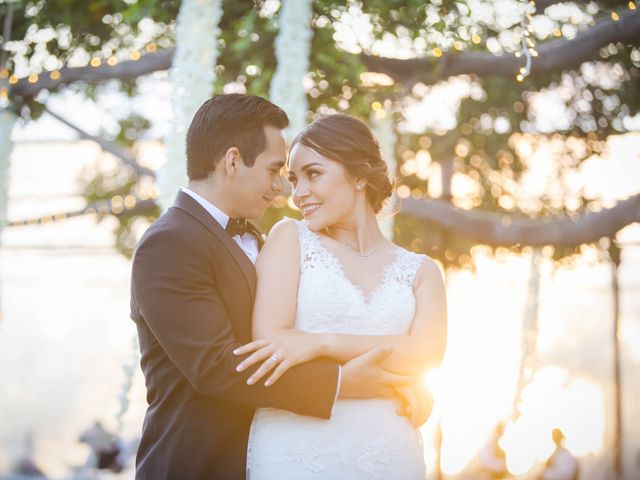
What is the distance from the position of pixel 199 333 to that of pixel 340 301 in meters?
0.40

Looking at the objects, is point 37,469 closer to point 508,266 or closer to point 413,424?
point 508,266

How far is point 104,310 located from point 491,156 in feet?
15.4

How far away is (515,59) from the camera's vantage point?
457 cm

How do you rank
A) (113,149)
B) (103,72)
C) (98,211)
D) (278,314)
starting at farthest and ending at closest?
(98,211) → (113,149) → (103,72) → (278,314)

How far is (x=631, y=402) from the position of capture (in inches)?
294

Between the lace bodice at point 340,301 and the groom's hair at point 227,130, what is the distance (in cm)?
29

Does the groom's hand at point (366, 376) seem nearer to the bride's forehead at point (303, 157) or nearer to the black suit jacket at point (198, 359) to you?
the black suit jacket at point (198, 359)

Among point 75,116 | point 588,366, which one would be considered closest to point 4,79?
point 75,116

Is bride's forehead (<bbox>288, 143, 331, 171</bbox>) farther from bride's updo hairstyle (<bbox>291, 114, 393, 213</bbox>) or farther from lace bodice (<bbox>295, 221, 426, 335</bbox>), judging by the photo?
lace bodice (<bbox>295, 221, 426, 335</bbox>)

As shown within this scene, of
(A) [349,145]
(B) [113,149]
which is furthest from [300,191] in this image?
(B) [113,149]

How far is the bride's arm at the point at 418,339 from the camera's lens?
6.47 feet

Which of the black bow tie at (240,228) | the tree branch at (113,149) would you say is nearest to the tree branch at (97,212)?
the tree branch at (113,149)

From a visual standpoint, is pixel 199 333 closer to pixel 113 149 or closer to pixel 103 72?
pixel 103 72

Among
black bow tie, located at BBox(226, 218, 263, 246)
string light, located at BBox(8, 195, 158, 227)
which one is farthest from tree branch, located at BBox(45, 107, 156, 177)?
black bow tie, located at BBox(226, 218, 263, 246)
